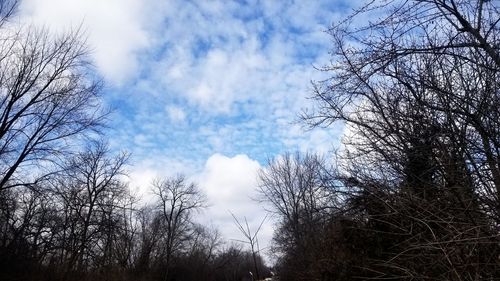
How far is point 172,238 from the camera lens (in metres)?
57.3

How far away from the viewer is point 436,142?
588 cm

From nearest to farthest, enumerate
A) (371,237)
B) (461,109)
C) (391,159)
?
(461,109) → (391,159) → (371,237)

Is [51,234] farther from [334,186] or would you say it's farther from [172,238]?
[172,238]

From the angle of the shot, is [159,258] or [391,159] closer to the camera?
[391,159]

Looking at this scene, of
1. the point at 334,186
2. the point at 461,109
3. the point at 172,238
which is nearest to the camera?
Result: the point at 461,109

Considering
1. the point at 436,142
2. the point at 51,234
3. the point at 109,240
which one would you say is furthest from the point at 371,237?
the point at 109,240

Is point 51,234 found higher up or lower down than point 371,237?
higher up

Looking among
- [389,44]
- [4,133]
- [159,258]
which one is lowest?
[389,44]

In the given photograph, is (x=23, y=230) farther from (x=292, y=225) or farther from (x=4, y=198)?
(x=292, y=225)

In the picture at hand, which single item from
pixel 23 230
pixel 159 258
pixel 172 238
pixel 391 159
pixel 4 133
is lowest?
pixel 391 159

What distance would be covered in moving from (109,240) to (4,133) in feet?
49.8

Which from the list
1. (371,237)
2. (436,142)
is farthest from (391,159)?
(371,237)

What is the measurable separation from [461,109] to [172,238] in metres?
54.9

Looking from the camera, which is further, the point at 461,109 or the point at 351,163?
the point at 351,163
